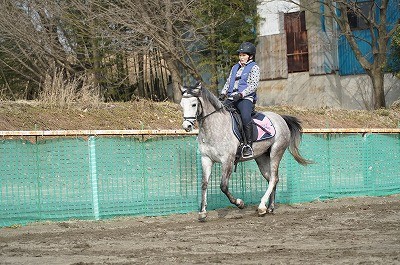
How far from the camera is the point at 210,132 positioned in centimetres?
1407

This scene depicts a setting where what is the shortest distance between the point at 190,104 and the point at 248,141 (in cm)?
154

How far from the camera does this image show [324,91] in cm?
3434

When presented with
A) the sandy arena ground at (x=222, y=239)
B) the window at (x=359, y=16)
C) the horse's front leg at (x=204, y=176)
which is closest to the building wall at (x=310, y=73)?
the window at (x=359, y=16)

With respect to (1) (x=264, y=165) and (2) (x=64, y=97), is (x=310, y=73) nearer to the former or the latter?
(2) (x=64, y=97)

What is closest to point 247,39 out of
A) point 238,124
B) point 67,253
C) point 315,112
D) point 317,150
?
point 315,112

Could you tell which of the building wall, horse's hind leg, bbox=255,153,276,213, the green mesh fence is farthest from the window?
horse's hind leg, bbox=255,153,276,213

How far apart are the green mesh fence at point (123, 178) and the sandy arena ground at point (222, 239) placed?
316mm

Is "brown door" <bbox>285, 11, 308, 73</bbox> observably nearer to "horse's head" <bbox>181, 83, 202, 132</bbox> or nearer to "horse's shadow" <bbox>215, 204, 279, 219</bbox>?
"horse's shadow" <bbox>215, 204, 279, 219</bbox>

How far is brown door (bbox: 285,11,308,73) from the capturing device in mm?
34438

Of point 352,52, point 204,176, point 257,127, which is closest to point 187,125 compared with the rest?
point 204,176

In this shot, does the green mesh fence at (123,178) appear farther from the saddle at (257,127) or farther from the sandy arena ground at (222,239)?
the saddle at (257,127)

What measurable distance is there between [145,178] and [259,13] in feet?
65.0

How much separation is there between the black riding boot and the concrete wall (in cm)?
1872

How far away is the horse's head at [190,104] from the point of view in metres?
13.4
